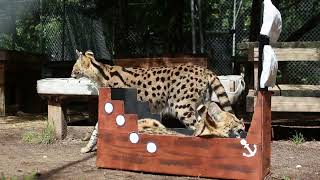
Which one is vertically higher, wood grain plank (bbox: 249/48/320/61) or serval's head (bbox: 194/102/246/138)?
wood grain plank (bbox: 249/48/320/61)

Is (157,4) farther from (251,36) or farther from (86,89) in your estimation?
(86,89)

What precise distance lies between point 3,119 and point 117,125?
5063 mm

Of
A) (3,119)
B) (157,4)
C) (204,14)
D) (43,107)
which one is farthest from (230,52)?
(3,119)

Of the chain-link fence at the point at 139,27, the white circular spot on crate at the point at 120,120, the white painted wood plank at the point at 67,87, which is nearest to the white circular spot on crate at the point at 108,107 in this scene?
the white circular spot on crate at the point at 120,120

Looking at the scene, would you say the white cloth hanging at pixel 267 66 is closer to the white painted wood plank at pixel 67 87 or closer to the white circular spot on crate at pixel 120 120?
the white circular spot on crate at pixel 120 120

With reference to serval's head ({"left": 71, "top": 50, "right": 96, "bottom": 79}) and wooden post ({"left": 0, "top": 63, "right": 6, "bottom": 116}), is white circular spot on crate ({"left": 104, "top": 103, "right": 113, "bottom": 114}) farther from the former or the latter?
wooden post ({"left": 0, "top": 63, "right": 6, "bottom": 116})

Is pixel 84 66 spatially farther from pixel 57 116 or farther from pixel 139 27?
pixel 139 27

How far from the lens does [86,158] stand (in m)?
5.82

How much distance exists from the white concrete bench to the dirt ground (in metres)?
0.26

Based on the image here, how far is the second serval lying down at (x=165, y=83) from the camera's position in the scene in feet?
21.0

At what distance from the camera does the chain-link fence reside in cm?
1138

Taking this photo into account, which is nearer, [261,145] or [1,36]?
[261,145]

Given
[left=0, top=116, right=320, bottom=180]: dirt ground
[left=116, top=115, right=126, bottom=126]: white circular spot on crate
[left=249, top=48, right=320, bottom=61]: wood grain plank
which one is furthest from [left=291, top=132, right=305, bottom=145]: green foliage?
[left=116, top=115, right=126, bottom=126]: white circular spot on crate

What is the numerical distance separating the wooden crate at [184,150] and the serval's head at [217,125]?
3.5 inches
